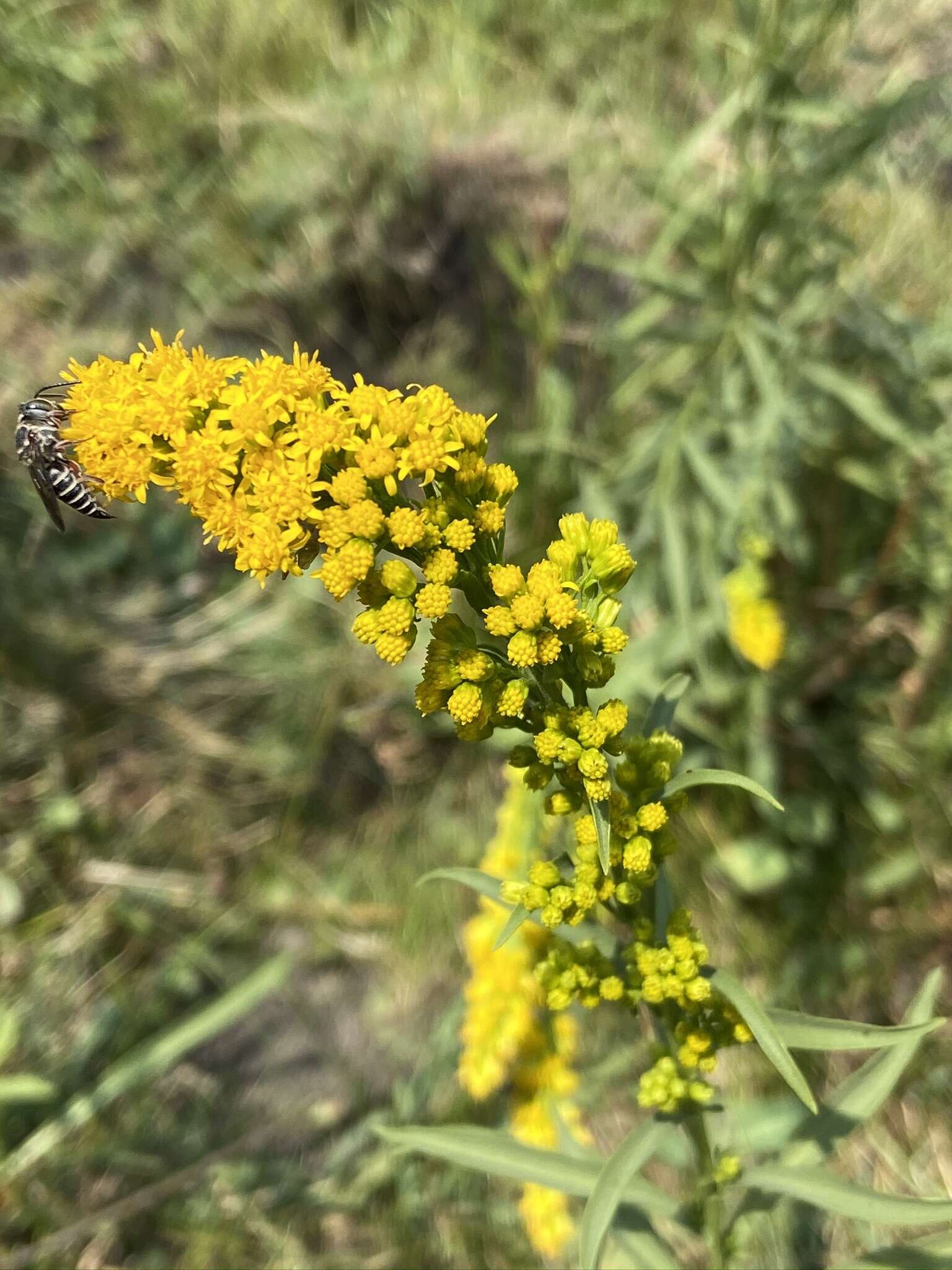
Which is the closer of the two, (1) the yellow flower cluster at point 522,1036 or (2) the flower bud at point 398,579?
(2) the flower bud at point 398,579

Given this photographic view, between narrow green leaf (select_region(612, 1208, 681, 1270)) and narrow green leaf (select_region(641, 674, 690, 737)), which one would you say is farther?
narrow green leaf (select_region(612, 1208, 681, 1270))

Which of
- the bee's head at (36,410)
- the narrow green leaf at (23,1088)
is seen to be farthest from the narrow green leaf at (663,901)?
the narrow green leaf at (23,1088)

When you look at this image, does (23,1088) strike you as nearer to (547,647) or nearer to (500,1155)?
(500,1155)

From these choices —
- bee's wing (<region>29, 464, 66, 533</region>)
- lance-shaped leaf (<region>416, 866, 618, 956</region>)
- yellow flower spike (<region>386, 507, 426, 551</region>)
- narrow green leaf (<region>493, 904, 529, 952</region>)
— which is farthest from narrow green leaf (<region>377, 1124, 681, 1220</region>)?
bee's wing (<region>29, 464, 66, 533</region>)

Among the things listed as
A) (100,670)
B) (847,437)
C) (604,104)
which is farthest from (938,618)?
(100,670)

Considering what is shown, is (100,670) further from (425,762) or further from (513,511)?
(513,511)

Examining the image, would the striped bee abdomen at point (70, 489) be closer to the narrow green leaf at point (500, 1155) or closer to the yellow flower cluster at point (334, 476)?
the yellow flower cluster at point (334, 476)

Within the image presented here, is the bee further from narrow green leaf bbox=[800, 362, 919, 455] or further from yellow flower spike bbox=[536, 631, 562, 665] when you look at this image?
narrow green leaf bbox=[800, 362, 919, 455]
